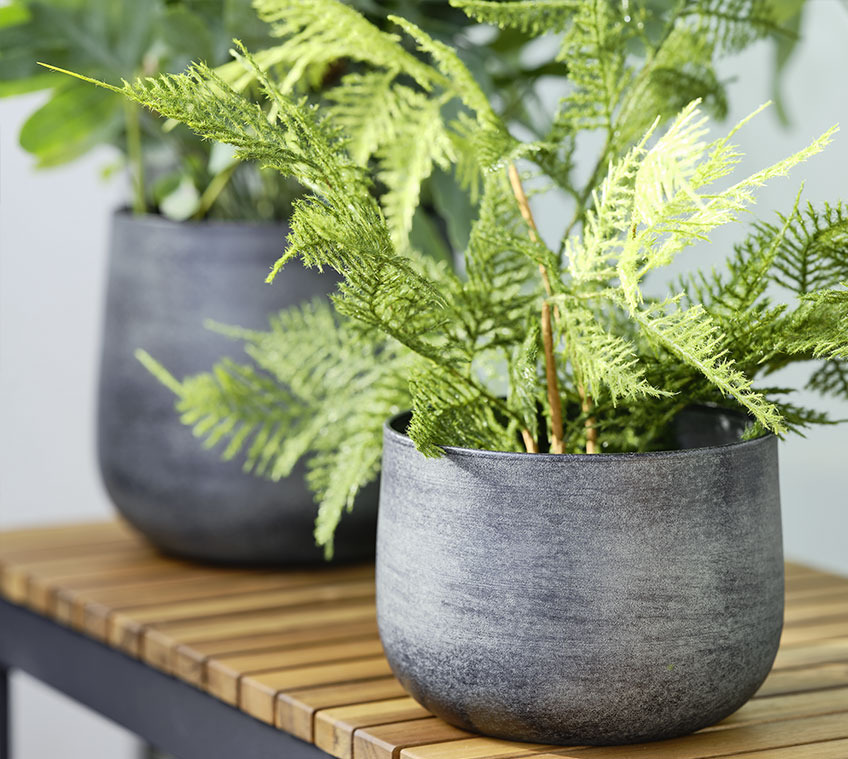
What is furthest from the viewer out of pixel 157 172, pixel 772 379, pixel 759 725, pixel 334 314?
pixel 157 172

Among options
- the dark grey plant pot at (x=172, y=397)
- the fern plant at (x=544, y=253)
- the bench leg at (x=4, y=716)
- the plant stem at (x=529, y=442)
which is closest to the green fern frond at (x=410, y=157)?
the fern plant at (x=544, y=253)

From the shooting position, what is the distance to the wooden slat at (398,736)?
1.70ft

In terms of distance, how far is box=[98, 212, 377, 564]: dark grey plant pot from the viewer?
0.79m

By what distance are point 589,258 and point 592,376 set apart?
1.9 inches

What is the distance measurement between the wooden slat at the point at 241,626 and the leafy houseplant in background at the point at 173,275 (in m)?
0.08

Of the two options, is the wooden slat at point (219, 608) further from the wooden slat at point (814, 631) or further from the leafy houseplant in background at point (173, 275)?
the wooden slat at point (814, 631)

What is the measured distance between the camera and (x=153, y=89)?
1.38 ft

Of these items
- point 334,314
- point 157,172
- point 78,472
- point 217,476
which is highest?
point 157,172

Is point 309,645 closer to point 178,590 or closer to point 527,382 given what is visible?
point 178,590

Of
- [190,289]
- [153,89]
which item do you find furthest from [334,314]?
[153,89]

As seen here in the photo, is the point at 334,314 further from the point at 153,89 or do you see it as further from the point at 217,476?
the point at 153,89

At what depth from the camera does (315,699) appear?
0.58m

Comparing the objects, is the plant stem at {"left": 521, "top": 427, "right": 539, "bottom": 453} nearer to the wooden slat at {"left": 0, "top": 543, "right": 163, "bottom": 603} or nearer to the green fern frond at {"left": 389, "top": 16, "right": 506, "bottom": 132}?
the green fern frond at {"left": 389, "top": 16, "right": 506, "bottom": 132}

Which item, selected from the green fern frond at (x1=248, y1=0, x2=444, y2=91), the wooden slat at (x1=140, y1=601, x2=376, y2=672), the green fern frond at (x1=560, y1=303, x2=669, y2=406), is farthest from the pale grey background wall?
the green fern frond at (x1=560, y1=303, x2=669, y2=406)
